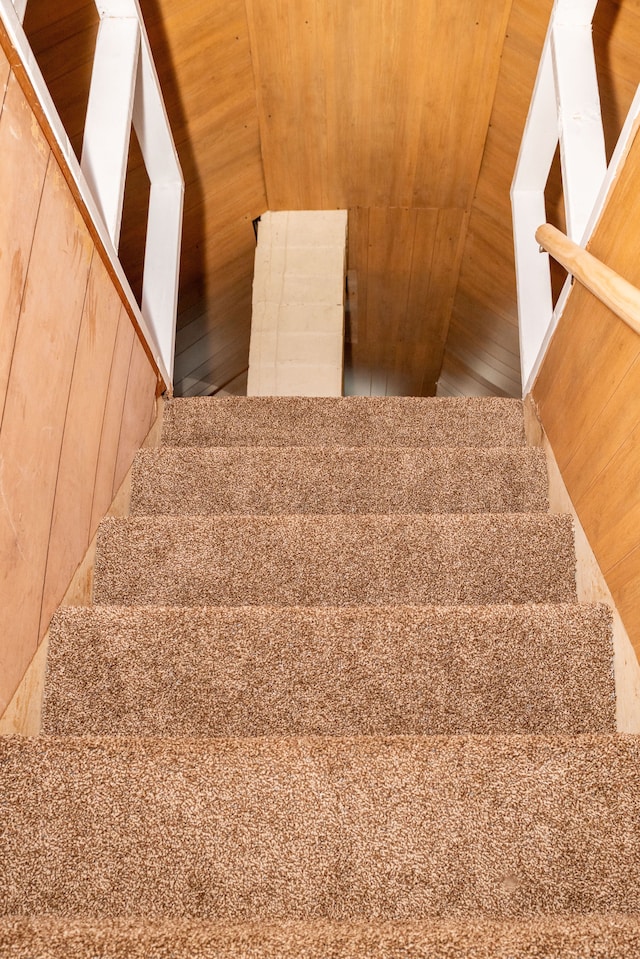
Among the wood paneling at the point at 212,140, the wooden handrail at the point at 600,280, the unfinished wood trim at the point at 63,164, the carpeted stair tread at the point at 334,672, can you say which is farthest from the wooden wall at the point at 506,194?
the carpeted stair tread at the point at 334,672

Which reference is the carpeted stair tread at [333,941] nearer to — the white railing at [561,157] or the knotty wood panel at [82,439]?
the knotty wood panel at [82,439]

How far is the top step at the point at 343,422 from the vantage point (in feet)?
7.89

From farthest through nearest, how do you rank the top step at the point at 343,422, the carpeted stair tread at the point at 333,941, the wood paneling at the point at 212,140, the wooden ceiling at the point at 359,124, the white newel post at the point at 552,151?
the wood paneling at the point at 212,140 → the wooden ceiling at the point at 359,124 → the top step at the point at 343,422 → the white newel post at the point at 552,151 → the carpeted stair tread at the point at 333,941

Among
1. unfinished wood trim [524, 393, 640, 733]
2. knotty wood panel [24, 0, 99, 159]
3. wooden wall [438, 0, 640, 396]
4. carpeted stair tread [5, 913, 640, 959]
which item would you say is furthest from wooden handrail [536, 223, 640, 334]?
knotty wood panel [24, 0, 99, 159]

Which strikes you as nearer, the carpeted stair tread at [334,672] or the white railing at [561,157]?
the carpeted stair tread at [334,672]

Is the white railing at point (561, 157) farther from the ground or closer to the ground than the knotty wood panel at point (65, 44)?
closer to the ground

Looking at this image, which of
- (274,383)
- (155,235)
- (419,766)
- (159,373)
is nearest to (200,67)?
(155,235)

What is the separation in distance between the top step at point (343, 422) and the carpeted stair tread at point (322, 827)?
1436 millimetres

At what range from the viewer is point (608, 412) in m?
1.58

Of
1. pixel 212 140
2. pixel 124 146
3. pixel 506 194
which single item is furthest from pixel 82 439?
pixel 506 194

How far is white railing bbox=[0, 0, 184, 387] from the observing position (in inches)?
63.6

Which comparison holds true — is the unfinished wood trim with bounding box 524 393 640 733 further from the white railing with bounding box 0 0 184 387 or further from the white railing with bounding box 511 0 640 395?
the white railing with bounding box 0 0 184 387

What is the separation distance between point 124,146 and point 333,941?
6.60 feet

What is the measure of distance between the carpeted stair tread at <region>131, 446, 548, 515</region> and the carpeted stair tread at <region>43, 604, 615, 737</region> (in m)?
0.64
